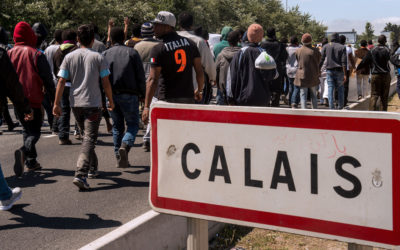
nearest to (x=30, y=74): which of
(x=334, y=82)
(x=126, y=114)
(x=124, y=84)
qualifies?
(x=124, y=84)

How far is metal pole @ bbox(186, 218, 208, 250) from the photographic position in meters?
2.20

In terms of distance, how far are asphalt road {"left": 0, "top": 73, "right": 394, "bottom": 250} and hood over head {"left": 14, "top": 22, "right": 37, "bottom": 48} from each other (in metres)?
1.77

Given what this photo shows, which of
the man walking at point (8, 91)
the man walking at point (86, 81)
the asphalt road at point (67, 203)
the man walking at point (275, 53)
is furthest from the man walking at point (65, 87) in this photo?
the man walking at point (275, 53)

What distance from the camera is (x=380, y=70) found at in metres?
11.8

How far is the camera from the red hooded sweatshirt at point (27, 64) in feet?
22.2

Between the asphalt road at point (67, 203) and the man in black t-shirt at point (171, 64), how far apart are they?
105 centimetres

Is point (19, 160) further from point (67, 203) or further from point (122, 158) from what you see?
point (122, 158)

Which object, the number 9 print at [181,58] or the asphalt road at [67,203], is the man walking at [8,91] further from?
the number 9 print at [181,58]

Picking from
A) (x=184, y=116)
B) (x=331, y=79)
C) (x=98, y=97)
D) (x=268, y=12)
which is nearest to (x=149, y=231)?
(x=184, y=116)

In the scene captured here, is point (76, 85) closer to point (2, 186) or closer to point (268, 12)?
point (2, 186)

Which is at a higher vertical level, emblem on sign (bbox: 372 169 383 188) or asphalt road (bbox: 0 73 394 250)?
emblem on sign (bbox: 372 169 383 188)

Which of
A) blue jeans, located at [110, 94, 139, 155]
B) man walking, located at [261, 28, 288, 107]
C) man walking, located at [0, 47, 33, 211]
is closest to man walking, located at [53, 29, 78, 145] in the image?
blue jeans, located at [110, 94, 139, 155]

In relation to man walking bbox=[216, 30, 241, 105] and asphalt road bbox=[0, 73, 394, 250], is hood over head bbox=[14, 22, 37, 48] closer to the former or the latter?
asphalt road bbox=[0, 73, 394, 250]

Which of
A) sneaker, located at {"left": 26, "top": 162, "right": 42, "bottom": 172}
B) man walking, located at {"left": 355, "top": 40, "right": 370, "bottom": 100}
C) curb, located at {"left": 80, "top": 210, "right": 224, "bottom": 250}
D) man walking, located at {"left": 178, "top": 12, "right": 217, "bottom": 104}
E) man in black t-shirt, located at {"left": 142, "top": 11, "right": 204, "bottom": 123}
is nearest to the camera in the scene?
curb, located at {"left": 80, "top": 210, "right": 224, "bottom": 250}
